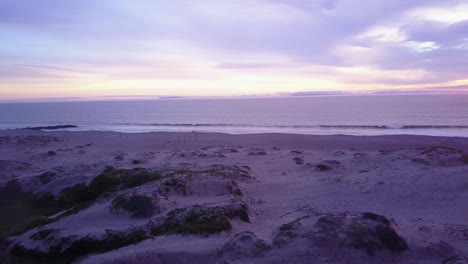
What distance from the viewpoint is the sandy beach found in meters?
9.56

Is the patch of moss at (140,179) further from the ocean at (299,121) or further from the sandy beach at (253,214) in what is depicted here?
the ocean at (299,121)

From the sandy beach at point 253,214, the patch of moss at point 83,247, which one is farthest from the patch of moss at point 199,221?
the patch of moss at point 83,247

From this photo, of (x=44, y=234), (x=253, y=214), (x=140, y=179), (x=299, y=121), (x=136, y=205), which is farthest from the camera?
(x=299, y=121)

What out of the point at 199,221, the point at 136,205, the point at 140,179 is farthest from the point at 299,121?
the point at 199,221

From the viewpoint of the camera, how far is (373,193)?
15195 mm

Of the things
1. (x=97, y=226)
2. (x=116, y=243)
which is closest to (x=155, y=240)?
(x=116, y=243)

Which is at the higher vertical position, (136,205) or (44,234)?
(136,205)

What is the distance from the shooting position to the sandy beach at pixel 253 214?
9.56 m

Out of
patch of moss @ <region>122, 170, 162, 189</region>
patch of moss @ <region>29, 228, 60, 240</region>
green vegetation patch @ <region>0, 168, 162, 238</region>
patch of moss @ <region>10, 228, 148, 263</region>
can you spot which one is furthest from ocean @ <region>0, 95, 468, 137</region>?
patch of moss @ <region>29, 228, 60, 240</region>

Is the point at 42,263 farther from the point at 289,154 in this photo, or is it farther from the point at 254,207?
the point at 289,154

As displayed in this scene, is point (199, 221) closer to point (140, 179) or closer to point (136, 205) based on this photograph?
point (136, 205)

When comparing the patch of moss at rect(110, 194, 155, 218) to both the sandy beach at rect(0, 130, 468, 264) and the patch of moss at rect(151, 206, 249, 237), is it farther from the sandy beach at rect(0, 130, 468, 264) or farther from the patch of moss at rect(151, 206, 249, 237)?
the patch of moss at rect(151, 206, 249, 237)

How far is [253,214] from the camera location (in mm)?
12883

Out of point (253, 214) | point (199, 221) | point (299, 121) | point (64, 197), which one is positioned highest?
point (199, 221)
